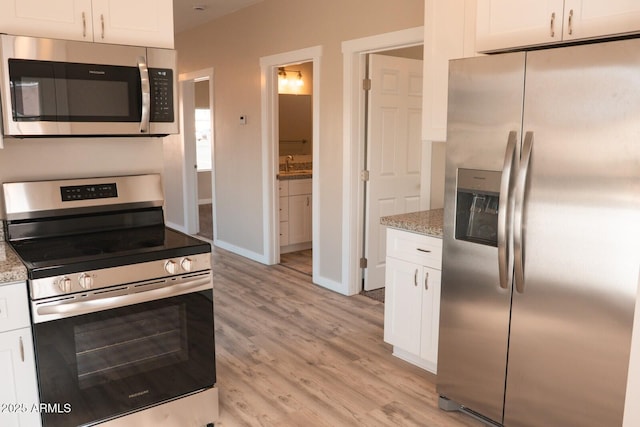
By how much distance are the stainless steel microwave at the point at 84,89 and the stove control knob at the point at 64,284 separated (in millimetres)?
660

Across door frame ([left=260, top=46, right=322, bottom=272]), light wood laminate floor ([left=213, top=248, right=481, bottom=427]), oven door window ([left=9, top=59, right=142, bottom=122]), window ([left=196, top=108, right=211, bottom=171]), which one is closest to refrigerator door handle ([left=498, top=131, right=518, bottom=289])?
light wood laminate floor ([left=213, top=248, right=481, bottom=427])

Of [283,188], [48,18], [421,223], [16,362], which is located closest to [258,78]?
[283,188]

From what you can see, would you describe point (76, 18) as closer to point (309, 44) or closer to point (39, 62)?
point (39, 62)

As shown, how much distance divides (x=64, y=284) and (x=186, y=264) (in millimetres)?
498

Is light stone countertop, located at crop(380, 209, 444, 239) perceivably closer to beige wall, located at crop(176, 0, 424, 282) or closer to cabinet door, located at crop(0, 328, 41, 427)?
beige wall, located at crop(176, 0, 424, 282)

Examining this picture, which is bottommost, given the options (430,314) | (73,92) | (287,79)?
(430,314)

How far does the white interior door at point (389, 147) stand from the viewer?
4355 mm

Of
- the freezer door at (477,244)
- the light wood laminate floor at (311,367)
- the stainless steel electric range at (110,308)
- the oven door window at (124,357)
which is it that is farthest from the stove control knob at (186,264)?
the freezer door at (477,244)

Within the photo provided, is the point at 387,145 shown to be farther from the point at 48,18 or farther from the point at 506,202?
the point at 48,18

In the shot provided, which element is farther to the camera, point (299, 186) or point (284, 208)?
point (299, 186)

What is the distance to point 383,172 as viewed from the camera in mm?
4480

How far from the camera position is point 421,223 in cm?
295

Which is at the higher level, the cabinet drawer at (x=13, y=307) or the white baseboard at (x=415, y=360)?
the cabinet drawer at (x=13, y=307)

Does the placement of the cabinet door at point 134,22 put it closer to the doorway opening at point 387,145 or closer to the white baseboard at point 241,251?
the doorway opening at point 387,145
